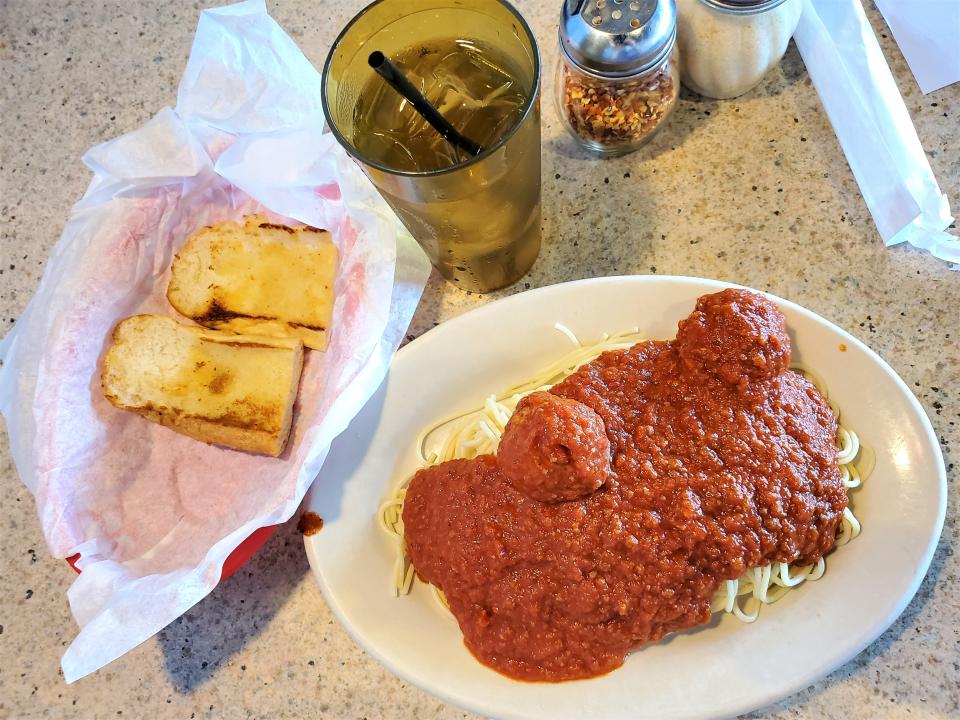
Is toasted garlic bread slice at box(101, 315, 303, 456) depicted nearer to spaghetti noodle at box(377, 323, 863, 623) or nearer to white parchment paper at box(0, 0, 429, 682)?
white parchment paper at box(0, 0, 429, 682)

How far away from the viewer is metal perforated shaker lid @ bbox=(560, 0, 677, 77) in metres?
1.49

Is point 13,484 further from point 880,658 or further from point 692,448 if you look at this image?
point 880,658

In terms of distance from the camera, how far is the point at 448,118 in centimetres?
141

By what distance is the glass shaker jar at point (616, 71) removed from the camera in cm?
150

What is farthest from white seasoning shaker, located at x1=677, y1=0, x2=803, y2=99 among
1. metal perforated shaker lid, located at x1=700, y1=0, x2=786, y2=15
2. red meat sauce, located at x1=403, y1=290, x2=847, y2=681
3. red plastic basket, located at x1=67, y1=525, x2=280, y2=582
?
red plastic basket, located at x1=67, y1=525, x2=280, y2=582

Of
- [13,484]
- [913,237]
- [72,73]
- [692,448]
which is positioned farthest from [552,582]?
[72,73]

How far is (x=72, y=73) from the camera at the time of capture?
2062mm

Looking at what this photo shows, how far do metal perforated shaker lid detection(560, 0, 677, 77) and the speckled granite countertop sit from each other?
0.33 metres

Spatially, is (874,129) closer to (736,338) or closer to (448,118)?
(736,338)

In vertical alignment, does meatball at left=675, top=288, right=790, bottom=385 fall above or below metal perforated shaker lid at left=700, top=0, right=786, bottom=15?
below

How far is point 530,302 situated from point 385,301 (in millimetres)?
294

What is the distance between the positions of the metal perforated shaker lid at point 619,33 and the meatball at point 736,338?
19.9 inches

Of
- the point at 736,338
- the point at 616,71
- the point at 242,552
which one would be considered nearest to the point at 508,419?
the point at 736,338

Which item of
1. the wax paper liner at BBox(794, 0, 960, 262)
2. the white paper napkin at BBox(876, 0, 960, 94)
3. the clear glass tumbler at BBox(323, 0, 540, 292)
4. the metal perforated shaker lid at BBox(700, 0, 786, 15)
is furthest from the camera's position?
the white paper napkin at BBox(876, 0, 960, 94)
